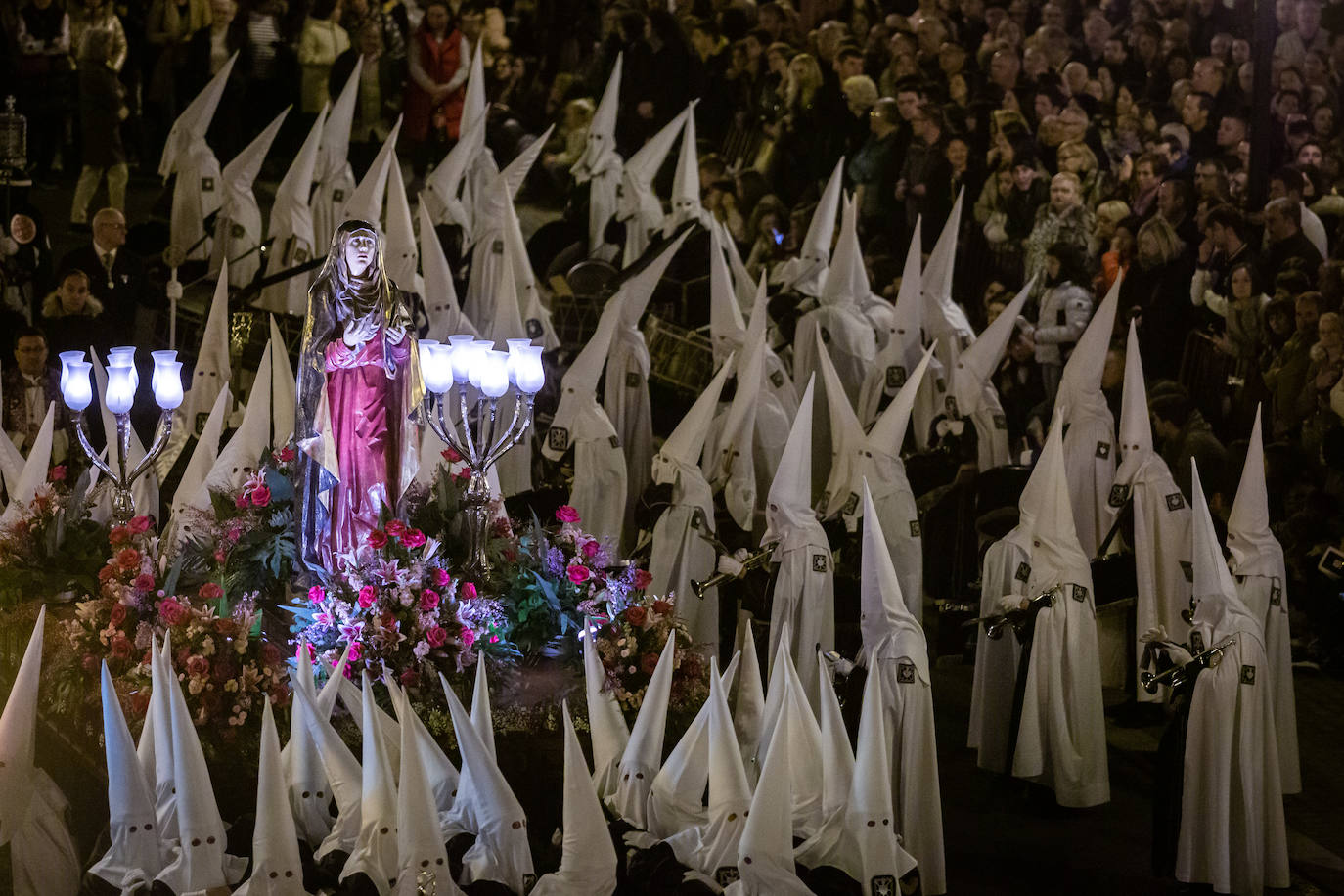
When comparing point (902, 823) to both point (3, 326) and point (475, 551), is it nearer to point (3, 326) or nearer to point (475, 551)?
point (475, 551)

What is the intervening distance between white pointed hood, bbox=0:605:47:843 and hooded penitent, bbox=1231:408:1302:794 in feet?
19.9

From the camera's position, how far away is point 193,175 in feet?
52.3

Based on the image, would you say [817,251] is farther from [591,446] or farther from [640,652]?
[640,652]

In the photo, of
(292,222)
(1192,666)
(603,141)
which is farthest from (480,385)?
(603,141)

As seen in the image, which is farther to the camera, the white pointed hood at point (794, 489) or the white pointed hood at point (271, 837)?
the white pointed hood at point (794, 489)

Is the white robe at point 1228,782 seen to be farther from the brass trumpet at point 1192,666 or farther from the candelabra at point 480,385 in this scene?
the candelabra at point 480,385

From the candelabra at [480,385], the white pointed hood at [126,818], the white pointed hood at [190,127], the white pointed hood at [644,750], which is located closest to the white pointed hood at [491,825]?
the white pointed hood at [644,750]

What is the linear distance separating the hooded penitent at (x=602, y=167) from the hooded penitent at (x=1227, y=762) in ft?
27.2

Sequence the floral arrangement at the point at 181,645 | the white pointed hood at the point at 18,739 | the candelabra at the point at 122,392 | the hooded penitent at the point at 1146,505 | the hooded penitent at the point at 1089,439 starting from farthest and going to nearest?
the hooded penitent at the point at 1089,439 → the hooded penitent at the point at 1146,505 → the candelabra at the point at 122,392 → the floral arrangement at the point at 181,645 → the white pointed hood at the point at 18,739

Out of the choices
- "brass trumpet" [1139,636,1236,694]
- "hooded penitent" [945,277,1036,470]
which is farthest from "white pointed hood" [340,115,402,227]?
"brass trumpet" [1139,636,1236,694]

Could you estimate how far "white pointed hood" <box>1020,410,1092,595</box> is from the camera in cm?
1052

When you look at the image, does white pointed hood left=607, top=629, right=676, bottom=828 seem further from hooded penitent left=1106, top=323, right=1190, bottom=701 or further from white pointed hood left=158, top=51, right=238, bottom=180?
white pointed hood left=158, top=51, right=238, bottom=180

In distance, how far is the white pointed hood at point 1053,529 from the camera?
34.5ft

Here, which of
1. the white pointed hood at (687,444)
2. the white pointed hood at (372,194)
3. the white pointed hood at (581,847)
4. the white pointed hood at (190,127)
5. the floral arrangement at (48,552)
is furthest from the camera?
the white pointed hood at (190,127)
